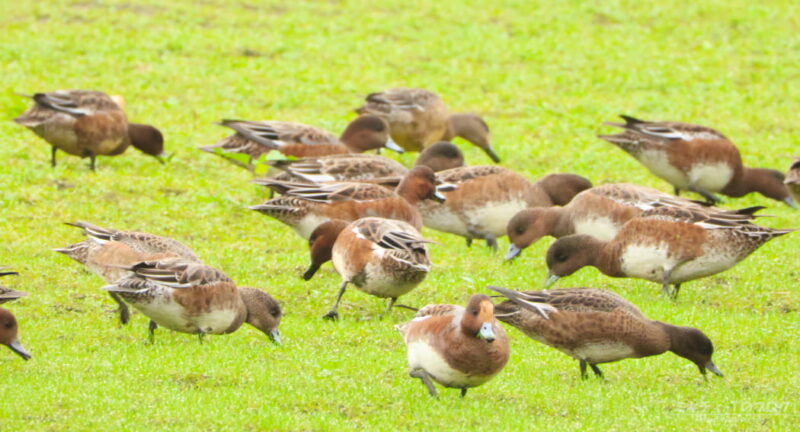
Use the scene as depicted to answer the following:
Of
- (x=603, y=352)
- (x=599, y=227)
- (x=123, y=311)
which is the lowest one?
(x=123, y=311)

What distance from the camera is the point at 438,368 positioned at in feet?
26.4

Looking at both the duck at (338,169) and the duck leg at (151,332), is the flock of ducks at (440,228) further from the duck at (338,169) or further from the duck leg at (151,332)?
the duck leg at (151,332)

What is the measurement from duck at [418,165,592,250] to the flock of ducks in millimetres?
18

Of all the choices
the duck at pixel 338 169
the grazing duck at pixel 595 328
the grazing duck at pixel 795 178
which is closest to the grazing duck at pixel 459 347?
the grazing duck at pixel 595 328

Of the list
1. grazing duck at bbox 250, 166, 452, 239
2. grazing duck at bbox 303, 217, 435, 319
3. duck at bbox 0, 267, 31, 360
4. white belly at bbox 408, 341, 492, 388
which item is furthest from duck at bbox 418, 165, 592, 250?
duck at bbox 0, 267, 31, 360

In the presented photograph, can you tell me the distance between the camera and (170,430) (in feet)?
24.1

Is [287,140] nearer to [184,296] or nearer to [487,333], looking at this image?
[184,296]

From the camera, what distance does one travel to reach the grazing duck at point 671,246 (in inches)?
439

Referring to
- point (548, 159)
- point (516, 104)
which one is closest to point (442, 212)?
point (548, 159)

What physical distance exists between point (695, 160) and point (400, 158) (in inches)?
189

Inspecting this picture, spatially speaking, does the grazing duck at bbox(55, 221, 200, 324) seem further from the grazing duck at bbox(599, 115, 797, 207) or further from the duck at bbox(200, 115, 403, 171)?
the grazing duck at bbox(599, 115, 797, 207)

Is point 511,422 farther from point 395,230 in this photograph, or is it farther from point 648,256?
point 648,256

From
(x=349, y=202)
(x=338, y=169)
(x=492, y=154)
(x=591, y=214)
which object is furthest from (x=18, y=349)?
(x=492, y=154)

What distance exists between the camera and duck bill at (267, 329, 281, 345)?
9750mm
